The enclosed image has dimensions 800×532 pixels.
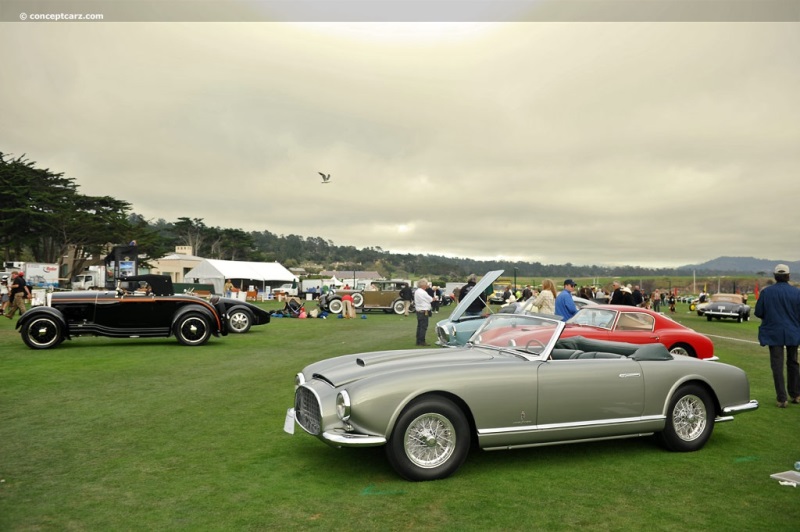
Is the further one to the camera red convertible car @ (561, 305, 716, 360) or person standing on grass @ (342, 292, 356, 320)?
person standing on grass @ (342, 292, 356, 320)

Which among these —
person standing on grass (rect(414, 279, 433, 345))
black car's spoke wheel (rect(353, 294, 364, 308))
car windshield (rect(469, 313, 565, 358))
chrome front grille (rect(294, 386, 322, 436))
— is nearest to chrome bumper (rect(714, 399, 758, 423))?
car windshield (rect(469, 313, 565, 358))

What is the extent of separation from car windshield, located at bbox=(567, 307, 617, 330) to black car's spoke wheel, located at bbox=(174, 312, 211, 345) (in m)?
8.56

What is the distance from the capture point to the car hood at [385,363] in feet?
16.1

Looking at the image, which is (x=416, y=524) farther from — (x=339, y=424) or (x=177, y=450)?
(x=177, y=450)

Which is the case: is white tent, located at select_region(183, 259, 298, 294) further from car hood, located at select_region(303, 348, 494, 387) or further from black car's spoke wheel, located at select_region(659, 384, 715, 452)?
black car's spoke wheel, located at select_region(659, 384, 715, 452)

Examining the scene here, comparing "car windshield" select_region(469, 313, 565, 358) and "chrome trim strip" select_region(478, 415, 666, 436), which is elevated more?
"car windshield" select_region(469, 313, 565, 358)

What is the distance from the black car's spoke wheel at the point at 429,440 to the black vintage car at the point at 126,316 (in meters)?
10.7

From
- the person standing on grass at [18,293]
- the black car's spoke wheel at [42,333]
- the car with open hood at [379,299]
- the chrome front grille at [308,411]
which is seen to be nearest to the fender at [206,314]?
the black car's spoke wheel at [42,333]

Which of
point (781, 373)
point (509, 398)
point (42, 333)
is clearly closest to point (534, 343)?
point (509, 398)

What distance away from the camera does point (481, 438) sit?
15.3 ft

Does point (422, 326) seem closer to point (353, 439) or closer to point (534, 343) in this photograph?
point (534, 343)

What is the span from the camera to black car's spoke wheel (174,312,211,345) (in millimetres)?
14055

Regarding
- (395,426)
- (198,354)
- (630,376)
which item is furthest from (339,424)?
(198,354)

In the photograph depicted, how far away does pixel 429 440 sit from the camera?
15.0 ft
